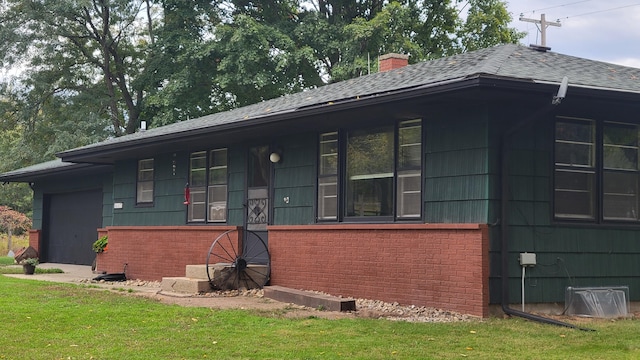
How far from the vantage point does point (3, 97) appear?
31.2m

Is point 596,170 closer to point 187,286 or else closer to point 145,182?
point 187,286

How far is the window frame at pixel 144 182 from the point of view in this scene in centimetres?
1678

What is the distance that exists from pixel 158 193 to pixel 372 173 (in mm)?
6475

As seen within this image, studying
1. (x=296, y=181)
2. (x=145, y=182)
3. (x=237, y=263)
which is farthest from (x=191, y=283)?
(x=145, y=182)

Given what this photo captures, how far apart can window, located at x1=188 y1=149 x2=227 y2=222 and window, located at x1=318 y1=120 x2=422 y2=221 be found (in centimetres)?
299

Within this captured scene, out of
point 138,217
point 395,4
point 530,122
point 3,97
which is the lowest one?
point 138,217

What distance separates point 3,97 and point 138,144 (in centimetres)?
1844

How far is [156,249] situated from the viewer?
16094 mm

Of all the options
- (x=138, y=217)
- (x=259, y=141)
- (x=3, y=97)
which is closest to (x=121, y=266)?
(x=138, y=217)

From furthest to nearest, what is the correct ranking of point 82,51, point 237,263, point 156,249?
point 82,51 < point 156,249 < point 237,263

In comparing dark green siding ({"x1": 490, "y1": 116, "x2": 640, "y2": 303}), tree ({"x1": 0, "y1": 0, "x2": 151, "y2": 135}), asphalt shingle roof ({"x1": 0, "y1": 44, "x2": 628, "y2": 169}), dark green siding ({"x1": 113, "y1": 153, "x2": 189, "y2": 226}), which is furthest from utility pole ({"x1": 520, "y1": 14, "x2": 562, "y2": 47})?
tree ({"x1": 0, "y1": 0, "x2": 151, "y2": 135})

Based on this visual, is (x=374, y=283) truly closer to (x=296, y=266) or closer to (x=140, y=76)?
(x=296, y=266)

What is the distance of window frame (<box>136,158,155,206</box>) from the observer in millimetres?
16781

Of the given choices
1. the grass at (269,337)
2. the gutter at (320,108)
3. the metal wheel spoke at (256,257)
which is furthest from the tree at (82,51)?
the grass at (269,337)
